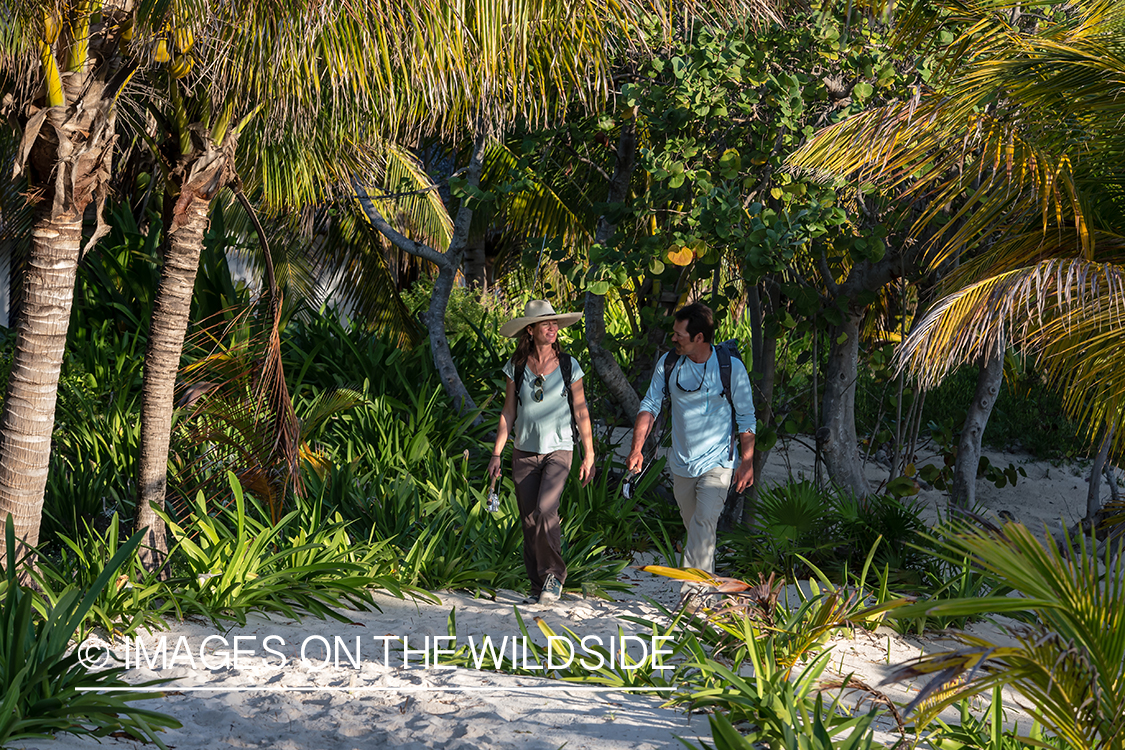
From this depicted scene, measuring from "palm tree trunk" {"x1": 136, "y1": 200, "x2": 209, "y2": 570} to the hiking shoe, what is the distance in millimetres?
2010

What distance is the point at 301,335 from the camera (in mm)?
8867

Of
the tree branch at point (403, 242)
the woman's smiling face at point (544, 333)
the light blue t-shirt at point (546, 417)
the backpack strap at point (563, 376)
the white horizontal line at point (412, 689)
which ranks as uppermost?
the tree branch at point (403, 242)

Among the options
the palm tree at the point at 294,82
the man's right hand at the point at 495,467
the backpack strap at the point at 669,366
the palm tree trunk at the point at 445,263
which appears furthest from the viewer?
the palm tree trunk at the point at 445,263

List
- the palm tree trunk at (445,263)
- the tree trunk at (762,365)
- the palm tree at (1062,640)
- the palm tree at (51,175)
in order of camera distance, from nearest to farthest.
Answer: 1. the palm tree at (1062,640)
2. the palm tree at (51,175)
3. the tree trunk at (762,365)
4. the palm tree trunk at (445,263)

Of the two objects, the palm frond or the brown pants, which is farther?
the brown pants

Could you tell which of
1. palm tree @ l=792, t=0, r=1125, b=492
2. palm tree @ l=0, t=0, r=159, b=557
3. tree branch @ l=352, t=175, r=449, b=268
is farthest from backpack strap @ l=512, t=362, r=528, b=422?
tree branch @ l=352, t=175, r=449, b=268

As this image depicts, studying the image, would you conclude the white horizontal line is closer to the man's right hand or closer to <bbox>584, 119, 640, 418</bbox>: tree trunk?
the man's right hand

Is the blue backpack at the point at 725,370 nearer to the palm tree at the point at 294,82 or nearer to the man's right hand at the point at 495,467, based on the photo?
the man's right hand at the point at 495,467

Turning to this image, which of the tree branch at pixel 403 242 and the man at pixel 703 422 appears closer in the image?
the man at pixel 703 422

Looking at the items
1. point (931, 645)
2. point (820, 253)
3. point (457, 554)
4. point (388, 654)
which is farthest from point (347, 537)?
point (820, 253)

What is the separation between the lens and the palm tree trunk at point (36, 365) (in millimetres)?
4473

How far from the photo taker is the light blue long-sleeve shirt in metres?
5.04

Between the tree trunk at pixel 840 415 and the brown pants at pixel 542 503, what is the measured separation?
2663 millimetres

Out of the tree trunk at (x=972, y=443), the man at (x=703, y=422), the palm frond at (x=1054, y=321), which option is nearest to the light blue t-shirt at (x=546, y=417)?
the man at (x=703, y=422)
